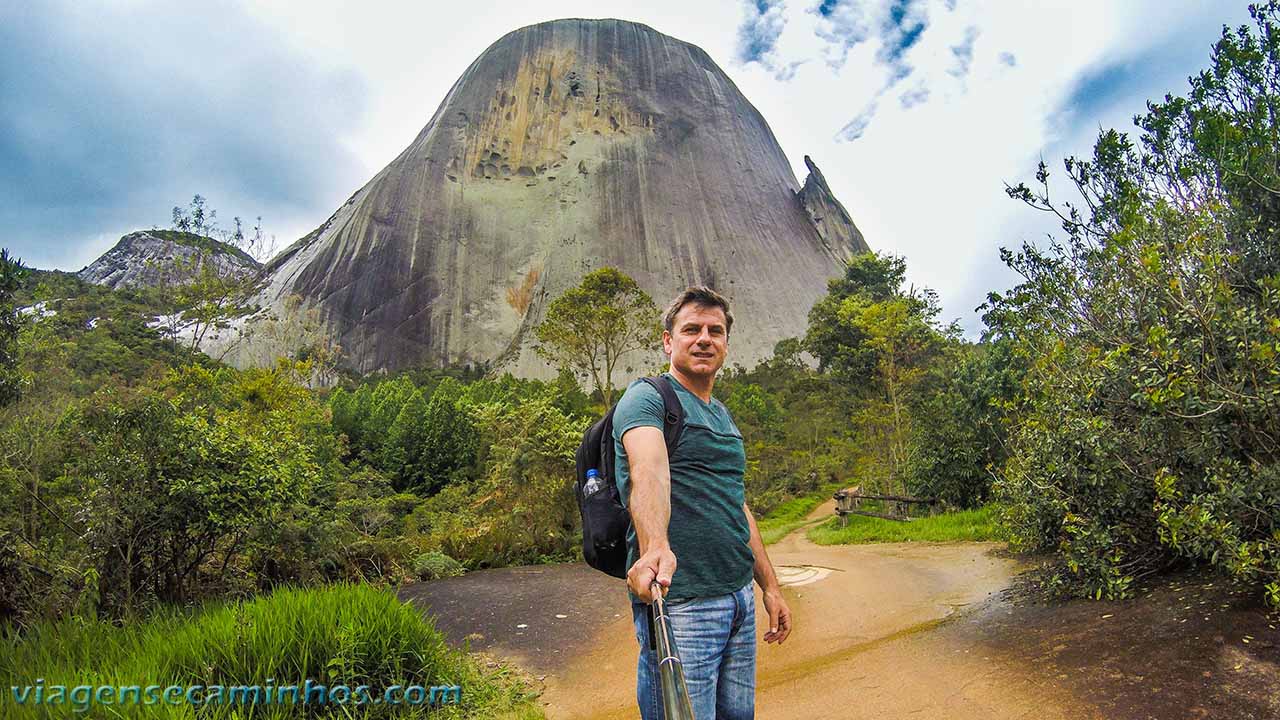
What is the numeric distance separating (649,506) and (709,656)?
43 cm

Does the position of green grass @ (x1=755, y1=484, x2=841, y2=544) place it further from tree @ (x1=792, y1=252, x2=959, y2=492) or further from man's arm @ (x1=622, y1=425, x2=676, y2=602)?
man's arm @ (x1=622, y1=425, x2=676, y2=602)

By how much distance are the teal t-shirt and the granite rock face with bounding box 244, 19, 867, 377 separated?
115 feet

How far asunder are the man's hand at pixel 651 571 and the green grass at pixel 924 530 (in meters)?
8.58

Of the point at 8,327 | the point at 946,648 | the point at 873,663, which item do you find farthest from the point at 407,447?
the point at 946,648

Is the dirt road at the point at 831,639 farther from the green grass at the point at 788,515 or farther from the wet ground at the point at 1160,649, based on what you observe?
the green grass at the point at 788,515

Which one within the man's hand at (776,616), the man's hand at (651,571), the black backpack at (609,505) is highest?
the black backpack at (609,505)

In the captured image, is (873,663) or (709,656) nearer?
(709,656)

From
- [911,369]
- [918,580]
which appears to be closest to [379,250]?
[911,369]

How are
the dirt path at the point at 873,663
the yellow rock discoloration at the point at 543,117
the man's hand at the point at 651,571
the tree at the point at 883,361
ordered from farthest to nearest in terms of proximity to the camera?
the yellow rock discoloration at the point at 543,117 < the tree at the point at 883,361 < the dirt path at the point at 873,663 < the man's hand at the point at 651,571

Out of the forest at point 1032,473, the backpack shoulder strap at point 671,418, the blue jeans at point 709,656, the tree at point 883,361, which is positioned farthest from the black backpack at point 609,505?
the tree at point 883,361

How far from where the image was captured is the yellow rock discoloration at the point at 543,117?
149 feet

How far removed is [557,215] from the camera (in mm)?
43594

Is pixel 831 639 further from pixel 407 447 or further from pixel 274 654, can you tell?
pixel 407 447

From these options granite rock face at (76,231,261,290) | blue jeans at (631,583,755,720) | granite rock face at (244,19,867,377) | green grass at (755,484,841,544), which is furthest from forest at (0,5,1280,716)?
granite rock face at (76,231,261,290)
